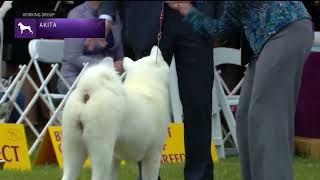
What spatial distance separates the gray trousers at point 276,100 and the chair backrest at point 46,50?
4735mm

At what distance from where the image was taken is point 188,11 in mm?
4379

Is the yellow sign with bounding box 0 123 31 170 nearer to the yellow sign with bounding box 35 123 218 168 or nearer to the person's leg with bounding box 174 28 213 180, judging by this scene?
the yellow sign with bounding box 35 123 218 168

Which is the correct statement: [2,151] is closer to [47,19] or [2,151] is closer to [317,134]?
[47,19]

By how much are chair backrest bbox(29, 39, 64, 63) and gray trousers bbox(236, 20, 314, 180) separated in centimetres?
473

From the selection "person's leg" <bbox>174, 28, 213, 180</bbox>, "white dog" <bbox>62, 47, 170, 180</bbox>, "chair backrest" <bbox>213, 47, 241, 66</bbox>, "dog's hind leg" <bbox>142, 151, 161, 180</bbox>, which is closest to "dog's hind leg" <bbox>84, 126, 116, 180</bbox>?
"white dog" <bbox>62, 47, 170, 180</bbox>

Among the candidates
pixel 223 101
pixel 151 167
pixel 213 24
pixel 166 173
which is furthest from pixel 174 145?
pixel 213 24

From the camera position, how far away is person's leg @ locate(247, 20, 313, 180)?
14.1 ft

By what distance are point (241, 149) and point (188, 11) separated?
884mm

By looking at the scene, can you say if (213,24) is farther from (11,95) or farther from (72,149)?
(11,95)

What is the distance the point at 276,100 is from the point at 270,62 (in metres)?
0.21

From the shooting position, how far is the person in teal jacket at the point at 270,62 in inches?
169

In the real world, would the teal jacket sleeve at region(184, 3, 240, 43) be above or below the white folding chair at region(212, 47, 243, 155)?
above

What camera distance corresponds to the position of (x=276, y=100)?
4348mm

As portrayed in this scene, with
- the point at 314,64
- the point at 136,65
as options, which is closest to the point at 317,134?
the point at 314,64
